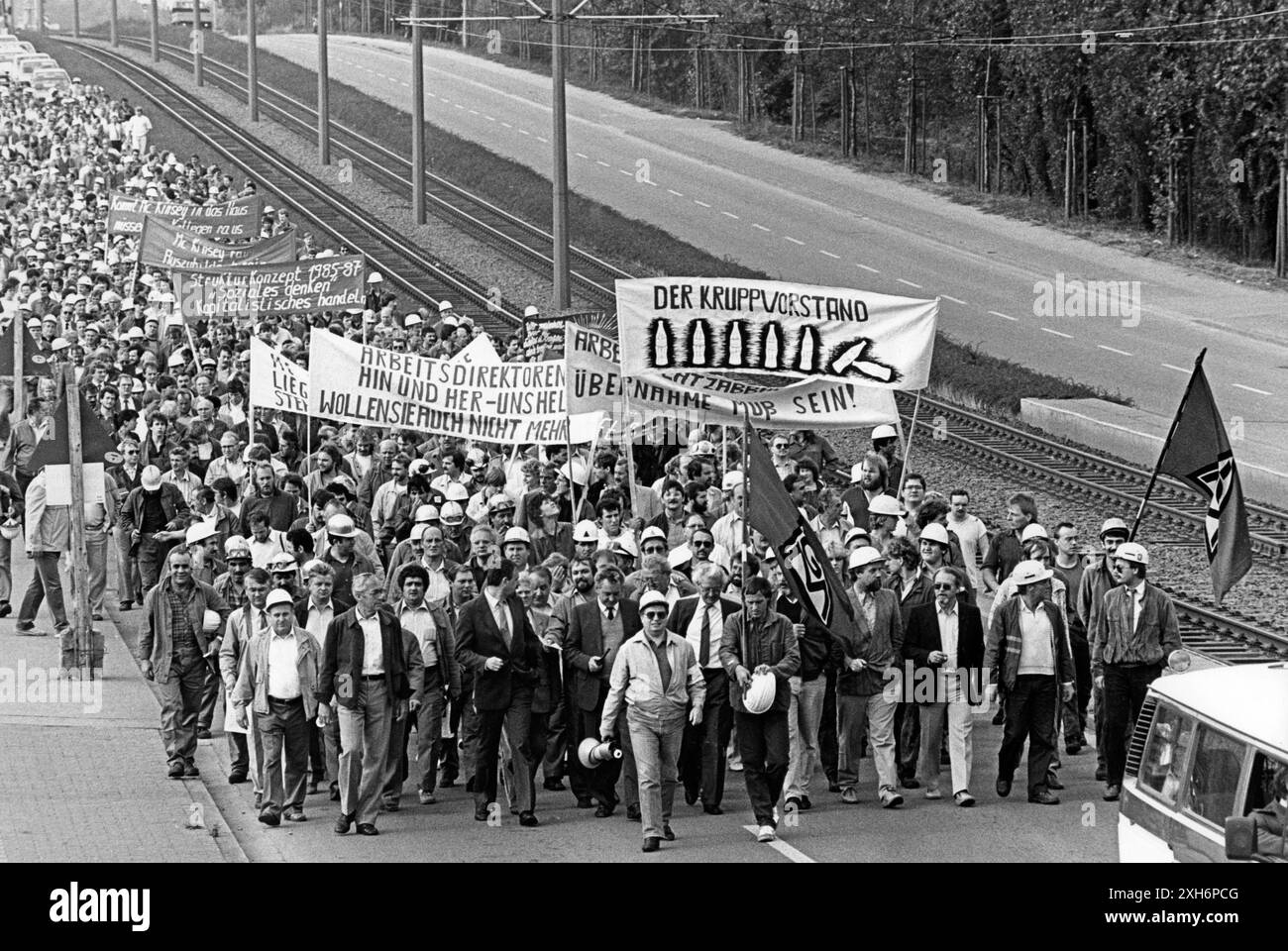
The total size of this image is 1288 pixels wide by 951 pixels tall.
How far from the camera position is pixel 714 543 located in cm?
1587

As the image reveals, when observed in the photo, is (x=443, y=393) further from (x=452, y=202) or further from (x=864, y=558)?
(x=452, y=202)

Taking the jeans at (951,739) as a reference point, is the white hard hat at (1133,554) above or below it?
above

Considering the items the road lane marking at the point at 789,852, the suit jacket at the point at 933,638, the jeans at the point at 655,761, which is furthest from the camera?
the suit jacket at the point at 933,638

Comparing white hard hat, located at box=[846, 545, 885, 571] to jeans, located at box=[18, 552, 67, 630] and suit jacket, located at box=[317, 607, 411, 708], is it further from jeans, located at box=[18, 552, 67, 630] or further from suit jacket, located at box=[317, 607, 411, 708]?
jeans, located at box=[18, 552, 67, 630]

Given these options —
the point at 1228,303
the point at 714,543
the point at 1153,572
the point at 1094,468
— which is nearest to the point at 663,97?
the point at 1228,303

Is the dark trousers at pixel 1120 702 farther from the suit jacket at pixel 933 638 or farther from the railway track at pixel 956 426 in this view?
the railway track at pixel 956 426

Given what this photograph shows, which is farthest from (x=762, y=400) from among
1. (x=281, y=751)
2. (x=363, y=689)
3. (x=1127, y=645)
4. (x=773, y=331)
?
(x=281, y=751)

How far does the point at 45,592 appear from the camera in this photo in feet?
59.0

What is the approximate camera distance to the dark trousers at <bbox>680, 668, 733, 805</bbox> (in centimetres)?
1347

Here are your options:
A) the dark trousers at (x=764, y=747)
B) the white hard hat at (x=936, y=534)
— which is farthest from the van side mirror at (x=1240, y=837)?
the white hard hat at (x=936, y=534)

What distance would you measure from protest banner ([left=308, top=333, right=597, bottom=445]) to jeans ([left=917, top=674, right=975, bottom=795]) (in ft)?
16.5

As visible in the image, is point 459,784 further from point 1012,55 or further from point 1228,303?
point 1012,55

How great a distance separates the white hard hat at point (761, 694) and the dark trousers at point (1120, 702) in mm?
2370

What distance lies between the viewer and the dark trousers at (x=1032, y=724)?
539 inches
